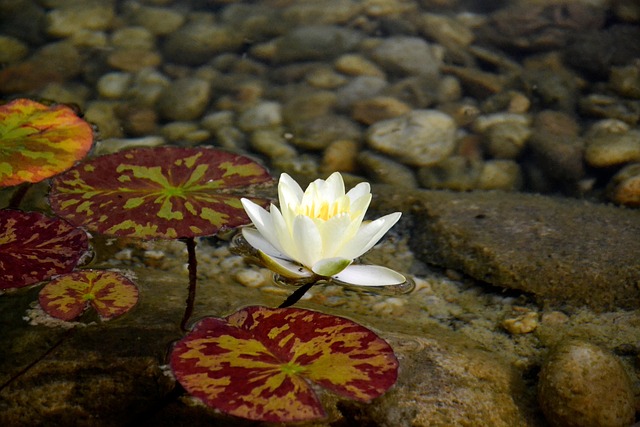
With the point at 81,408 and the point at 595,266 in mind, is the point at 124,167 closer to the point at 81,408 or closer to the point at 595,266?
the point at 81,408

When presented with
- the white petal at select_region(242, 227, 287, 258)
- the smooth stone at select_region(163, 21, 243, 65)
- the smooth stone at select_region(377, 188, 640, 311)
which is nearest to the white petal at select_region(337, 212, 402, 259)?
the white petal at select_region(242, 227, 287, 258)

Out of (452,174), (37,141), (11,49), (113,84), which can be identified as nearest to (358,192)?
(37,141)

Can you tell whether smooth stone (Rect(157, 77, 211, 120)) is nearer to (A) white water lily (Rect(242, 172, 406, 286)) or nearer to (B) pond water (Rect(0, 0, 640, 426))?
(B) pond water (Rect(0, 0, 640, 426))

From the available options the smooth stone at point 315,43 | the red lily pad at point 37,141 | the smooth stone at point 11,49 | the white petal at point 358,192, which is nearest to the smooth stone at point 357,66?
the smooth stone at point 315,43

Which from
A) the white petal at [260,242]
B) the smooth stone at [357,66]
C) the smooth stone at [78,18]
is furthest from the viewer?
the smooth stone at [78,18]

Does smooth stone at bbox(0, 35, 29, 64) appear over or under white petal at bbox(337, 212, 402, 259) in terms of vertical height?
under

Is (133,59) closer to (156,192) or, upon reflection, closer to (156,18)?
(156,18)

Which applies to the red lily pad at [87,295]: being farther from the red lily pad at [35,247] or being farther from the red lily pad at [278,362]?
the red lily pad at [278,362]

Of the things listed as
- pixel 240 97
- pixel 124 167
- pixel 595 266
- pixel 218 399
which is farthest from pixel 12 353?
pixel 240 97
